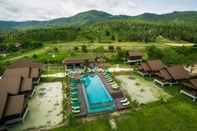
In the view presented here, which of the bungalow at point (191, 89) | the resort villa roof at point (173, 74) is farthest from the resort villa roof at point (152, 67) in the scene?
the bungalow at point (191, 89)

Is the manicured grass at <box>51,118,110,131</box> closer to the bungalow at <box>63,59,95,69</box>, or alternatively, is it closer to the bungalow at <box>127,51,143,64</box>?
the bungalow at <box>63,59,95,69</box>

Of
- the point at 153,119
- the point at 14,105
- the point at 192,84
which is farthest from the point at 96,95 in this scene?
the point at 192,84

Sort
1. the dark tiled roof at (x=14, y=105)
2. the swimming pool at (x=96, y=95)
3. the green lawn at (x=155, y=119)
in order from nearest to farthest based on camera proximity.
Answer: the dark tiled roof at (x=14, y=105) → the green lawn at (x=155, y=119) → the swimming pool at (x=96, y=95)

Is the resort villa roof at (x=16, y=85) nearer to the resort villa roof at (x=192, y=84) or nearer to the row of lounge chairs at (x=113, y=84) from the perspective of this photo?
the row of lounge chairs at (x=113, y=84)

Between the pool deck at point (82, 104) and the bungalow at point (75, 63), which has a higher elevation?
the bungalow at point (75, 63)

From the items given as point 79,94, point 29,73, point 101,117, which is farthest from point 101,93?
point 29,73

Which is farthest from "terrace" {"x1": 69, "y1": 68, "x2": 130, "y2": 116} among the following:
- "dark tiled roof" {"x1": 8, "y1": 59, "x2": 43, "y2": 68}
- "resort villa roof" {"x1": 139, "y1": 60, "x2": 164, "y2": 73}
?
"dark tiled roof" {"x1": 8, "y1": 59, "x2": 43, "y2": 68}

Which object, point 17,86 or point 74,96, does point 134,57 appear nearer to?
point 74,96
